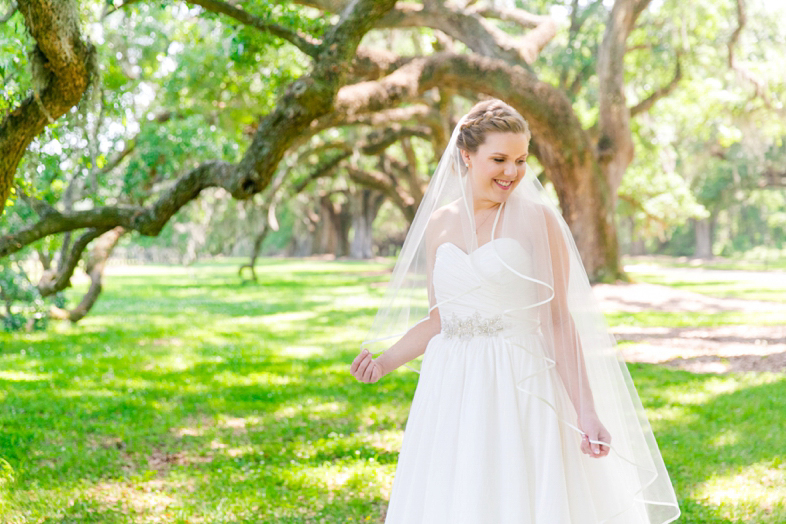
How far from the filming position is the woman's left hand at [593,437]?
2.39 m

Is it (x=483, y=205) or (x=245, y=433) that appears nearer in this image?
(x=483, y=205)

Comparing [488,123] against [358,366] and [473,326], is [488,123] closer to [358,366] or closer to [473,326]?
[473,326]

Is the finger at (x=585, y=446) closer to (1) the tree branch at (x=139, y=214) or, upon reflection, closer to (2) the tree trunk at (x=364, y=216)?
(1) the tree branch at (x=139, y=214)

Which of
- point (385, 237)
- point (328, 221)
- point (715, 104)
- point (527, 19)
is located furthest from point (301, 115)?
point (385, 237)

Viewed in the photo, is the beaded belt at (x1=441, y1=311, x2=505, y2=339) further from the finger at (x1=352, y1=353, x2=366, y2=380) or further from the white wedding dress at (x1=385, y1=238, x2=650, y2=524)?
the finger at (x1=352, y1=353, x2=366, y2=380)

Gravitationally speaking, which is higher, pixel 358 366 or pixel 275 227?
pixel 275 227

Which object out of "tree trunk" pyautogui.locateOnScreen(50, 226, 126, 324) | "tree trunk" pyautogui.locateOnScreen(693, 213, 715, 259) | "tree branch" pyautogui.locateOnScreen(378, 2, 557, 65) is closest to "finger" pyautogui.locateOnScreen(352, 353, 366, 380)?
"tree trunk" pyautogui.locateOnScreen(50, 226, 126, 324)

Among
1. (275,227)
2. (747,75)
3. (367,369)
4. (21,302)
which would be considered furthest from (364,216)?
(367,369)

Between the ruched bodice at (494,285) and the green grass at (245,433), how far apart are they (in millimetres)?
1919

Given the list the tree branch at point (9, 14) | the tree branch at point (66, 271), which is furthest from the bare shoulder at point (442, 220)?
the tree branch at point (66, 271)

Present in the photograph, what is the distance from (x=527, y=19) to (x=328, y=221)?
34237 mm

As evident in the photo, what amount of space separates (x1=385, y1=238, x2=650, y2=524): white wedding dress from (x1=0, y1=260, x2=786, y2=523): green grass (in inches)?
62.7

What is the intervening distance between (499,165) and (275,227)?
16592 mm

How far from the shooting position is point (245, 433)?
18.9ft
